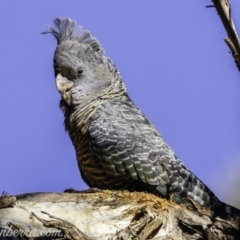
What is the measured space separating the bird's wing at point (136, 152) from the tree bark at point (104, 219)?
0.82 meters

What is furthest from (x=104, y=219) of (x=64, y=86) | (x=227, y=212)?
(x=64, y=86)

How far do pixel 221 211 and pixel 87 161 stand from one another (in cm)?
186

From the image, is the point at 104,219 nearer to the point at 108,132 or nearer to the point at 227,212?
the point at 227,212

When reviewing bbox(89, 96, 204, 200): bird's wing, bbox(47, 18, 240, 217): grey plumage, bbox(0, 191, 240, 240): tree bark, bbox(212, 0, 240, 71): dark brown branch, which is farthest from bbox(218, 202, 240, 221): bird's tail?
bbox(212, 0, 240, 71): dark brown branch

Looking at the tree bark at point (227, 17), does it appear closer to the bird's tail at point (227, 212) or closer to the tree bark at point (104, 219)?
the tree bark at point (104, 219)

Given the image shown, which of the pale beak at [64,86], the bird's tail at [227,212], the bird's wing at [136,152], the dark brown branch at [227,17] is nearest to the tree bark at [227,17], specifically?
the dark brown branch at [227,17]

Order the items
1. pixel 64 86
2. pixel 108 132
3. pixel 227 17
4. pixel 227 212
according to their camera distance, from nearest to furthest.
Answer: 1. pixel 227 17
2. pixel 227 212
3. pixel 108 132
4. pixel 64 86

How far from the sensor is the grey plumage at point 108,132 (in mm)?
7613

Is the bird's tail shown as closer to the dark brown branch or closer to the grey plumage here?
the grey plumage

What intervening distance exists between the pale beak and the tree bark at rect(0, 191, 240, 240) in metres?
2.63

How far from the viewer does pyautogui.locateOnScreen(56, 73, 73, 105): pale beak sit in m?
9.12

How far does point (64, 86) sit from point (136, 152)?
179 centimetres

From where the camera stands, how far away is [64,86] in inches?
361

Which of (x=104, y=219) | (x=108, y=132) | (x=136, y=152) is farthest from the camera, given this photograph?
(x=108, y=132)
